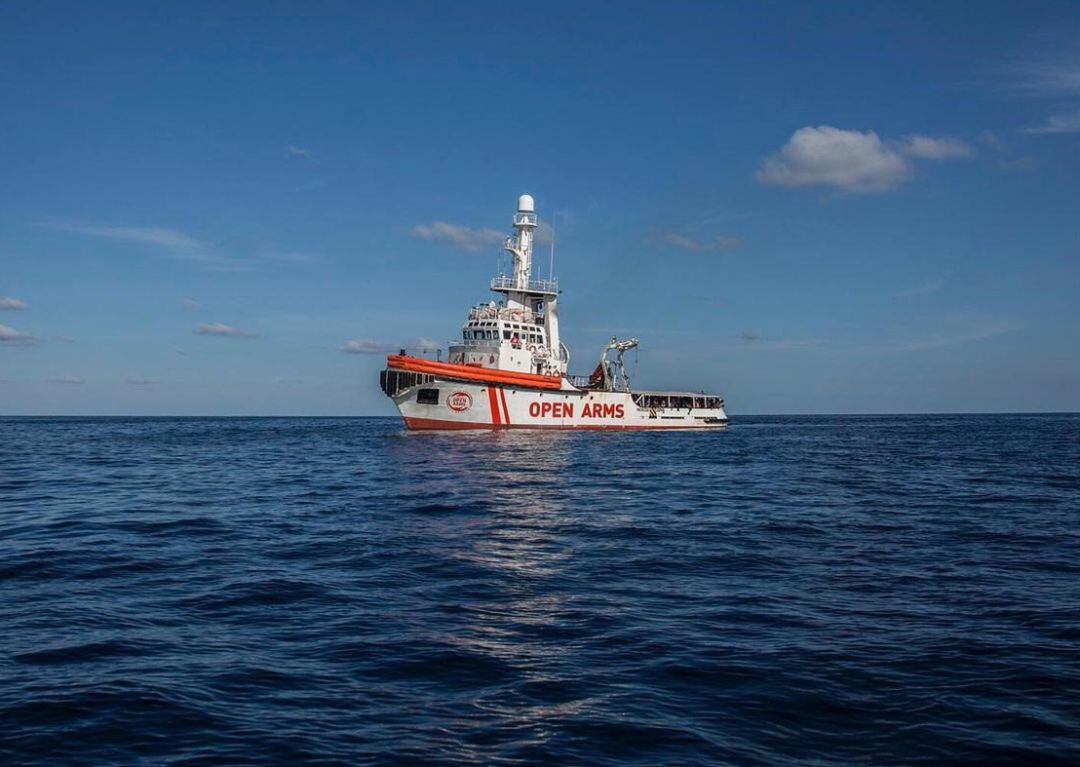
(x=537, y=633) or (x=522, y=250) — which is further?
(x=522, y=250)

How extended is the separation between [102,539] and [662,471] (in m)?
24.6

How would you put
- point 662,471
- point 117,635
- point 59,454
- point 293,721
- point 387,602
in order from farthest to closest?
point 59,454 → point 662,471 → point 387,602 → point 117,635 → point 293,721

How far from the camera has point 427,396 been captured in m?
63.2

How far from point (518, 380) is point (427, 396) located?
23.9 feet

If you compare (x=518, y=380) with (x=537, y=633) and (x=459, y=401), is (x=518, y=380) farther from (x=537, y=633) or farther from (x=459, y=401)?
(x=537, y=633)

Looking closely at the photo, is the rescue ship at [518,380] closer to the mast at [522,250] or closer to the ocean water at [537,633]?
the mast at [522,250]

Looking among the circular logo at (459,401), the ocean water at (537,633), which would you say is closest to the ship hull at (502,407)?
the circular logo at (459,401)

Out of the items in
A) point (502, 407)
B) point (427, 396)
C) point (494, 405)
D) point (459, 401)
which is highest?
point (427, 396)

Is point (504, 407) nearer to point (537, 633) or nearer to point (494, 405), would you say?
point (494, 405)

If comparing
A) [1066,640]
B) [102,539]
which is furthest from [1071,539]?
[102,539]

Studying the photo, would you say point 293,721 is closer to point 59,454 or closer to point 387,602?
point 387,602

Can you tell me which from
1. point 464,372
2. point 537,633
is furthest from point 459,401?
point 537,633

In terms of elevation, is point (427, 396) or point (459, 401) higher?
point (427, 396)

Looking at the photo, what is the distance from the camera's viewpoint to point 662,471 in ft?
123
